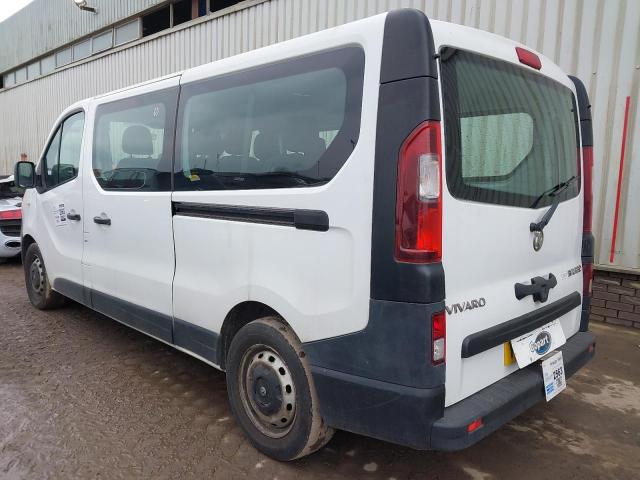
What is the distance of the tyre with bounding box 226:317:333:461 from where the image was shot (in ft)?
7.40

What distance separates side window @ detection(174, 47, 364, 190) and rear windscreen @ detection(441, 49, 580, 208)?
1.38ft

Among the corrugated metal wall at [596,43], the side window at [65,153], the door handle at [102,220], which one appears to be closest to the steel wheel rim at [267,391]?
the door handle at [102,220]

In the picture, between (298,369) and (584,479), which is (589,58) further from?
(298,369)

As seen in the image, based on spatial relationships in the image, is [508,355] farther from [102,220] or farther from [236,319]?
[102,220]

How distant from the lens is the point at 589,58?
4617 millimetres

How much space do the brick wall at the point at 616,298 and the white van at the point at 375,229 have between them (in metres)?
2.05

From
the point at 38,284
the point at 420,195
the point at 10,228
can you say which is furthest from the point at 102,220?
the point at 10,228

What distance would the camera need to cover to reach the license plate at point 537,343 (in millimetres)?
2278

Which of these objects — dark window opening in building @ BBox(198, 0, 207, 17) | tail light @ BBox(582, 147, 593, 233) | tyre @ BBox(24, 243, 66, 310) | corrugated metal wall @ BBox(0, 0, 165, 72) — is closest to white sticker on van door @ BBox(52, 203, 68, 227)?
tyre @ BBox(24, 243, 66, 310)

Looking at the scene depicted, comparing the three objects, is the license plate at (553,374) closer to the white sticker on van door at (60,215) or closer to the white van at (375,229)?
the white van at (375,229)

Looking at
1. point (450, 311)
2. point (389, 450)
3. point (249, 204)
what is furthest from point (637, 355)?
point (249, 204)

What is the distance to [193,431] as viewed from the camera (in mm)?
2768

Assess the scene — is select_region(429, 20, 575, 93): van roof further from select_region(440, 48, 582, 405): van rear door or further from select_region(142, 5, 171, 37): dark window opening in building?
select_region(142, 5, 171, 37): dark window opening in building

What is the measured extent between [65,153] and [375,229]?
3.50m
